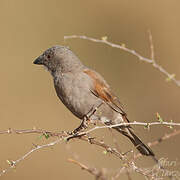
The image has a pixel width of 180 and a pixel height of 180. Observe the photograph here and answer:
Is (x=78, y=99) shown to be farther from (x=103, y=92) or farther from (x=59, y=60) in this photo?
(x=59, y=60)

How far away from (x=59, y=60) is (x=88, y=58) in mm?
5644

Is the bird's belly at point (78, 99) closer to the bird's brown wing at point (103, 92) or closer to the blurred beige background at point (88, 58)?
the bird's brown wing at point (103, 92)

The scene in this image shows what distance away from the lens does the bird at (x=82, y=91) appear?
18.5 ft

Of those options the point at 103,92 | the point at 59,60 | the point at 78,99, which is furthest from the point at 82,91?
the point at 59,60

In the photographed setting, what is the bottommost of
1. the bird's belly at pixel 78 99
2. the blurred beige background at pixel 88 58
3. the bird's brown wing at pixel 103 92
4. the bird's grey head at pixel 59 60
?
the bird's belly at pixel 78 99

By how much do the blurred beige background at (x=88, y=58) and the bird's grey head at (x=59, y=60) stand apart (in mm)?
3885

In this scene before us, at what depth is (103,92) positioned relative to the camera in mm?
5918

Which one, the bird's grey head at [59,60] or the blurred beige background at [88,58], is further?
the blurred beige background at [88,58]

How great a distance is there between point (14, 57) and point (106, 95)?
591 cm

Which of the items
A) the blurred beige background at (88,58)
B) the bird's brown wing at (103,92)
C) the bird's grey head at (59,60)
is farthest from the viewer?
the blurred beige background at (88,58)

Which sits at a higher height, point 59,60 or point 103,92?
point 59,60

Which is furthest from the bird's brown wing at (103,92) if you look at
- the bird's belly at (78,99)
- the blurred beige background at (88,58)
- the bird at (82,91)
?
the blurred beige background at (88,58)

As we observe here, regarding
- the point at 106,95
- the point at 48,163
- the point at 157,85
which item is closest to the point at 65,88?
the point at 106,95

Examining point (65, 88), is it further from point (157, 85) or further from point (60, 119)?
point (157, 85)
